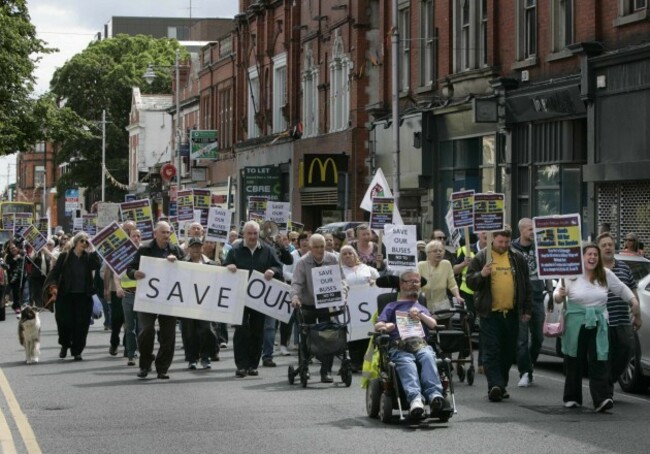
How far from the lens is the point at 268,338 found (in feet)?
67.3

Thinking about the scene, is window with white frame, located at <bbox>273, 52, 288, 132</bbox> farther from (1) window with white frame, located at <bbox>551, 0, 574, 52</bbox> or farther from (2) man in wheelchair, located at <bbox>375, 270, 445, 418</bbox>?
(2) man in wheelchair, located at <bbox>375, 270, 445, 418</bbox>

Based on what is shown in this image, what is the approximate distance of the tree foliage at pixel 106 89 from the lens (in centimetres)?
9581

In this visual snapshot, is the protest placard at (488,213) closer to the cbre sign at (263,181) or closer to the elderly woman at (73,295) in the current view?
the elderly woman at (73,295)

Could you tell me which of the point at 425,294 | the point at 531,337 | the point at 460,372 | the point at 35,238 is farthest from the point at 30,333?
the point at 35,238

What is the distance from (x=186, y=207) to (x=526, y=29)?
8457 mm

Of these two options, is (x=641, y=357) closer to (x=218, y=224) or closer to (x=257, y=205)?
(x=218, y=224)

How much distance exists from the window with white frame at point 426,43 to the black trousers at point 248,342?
20.3m

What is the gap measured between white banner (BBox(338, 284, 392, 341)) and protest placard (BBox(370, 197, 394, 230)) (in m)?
7.37

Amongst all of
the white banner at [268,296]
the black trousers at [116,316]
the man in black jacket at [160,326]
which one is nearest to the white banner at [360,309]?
the white banner at [268,296]

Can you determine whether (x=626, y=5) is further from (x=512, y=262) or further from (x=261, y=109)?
(x=261, y=109)

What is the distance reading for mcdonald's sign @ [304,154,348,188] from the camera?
151ft

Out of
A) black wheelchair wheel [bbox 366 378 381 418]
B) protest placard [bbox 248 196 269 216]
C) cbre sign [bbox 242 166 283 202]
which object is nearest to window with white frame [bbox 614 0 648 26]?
protest placard [bbox 248 196 269 216]

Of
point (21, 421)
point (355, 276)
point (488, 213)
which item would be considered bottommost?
point (21, 421)

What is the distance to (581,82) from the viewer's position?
95.7 ft
